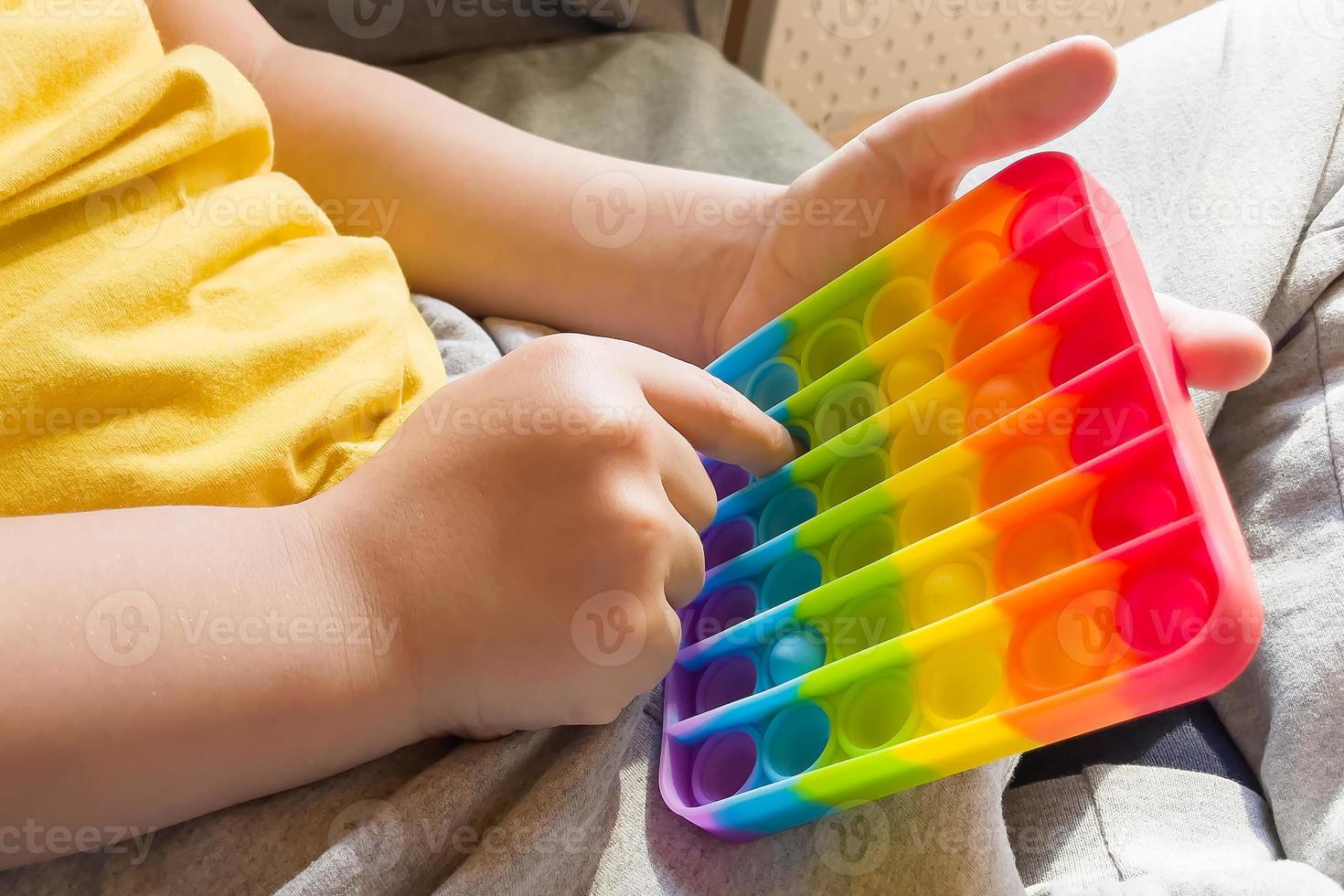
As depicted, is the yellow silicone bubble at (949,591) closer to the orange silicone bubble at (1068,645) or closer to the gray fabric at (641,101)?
the orange silicone bubble at (1068,645)

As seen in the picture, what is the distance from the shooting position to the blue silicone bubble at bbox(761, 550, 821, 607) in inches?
15.3

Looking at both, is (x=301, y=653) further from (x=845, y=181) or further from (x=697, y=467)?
(x=845, y=181)

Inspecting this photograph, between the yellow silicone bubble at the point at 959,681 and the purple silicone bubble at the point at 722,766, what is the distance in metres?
0.08

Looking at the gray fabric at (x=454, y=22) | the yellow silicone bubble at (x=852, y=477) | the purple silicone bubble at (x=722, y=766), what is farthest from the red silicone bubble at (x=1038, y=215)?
the gray fabric at (x=454, y=22)

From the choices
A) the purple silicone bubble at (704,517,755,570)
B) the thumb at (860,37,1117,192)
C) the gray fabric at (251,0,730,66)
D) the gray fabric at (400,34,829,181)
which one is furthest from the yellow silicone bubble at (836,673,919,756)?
the gray fabric at (251,0,730,66)

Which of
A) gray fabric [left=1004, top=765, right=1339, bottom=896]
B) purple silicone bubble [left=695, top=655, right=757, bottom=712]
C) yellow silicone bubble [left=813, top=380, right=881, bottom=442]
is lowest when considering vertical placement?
gray fabric [left=1004, top=765, right=1339, bottom=896]

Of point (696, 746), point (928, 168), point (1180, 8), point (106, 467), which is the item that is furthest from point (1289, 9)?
point (1180, 8)

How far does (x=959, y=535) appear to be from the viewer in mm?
334

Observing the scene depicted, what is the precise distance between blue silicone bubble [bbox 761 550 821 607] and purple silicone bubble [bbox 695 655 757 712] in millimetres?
27

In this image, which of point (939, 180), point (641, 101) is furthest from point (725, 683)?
point (641, 101)

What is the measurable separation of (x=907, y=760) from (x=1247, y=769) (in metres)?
0.24

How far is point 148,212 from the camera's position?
43 cm

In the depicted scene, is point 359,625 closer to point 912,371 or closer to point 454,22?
point 912,371

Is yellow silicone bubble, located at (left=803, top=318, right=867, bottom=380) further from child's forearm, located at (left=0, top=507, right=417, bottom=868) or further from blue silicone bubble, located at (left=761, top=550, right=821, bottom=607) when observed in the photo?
child's forearm, located at (left=0, top=507, right=417, bottom=868)
